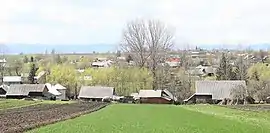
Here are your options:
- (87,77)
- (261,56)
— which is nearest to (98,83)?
(87,77)

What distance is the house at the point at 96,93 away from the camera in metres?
107

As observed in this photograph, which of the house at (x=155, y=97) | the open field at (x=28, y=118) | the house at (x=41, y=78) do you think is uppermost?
the house at (x=41, y=78)

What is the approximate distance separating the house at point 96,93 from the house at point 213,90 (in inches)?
727

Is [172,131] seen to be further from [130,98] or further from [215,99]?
[130,98]

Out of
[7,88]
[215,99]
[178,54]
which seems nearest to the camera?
[215,99]

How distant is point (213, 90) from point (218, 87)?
1215 millimetres

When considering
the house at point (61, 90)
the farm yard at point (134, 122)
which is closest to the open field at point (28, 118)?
the farm yard at point (134, 122)

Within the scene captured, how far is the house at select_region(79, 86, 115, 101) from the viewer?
350 feet

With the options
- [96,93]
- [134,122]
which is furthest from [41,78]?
[134,122]

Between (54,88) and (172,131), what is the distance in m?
88.4

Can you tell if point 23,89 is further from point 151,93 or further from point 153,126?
point 153,126

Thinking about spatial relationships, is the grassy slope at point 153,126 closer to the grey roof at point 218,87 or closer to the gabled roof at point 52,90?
the grey roof at point 218,87

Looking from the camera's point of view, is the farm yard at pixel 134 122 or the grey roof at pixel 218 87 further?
the grey roof at pixel 218 87

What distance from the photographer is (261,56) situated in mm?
186375
